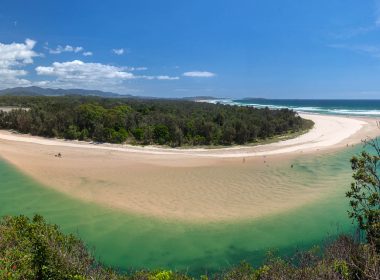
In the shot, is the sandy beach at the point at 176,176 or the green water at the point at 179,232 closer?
the green water at the point at 179,232

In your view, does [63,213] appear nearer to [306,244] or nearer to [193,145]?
[306,244]

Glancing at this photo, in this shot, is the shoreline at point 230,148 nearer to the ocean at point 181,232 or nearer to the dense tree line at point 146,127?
the dense tree line at point 146,127

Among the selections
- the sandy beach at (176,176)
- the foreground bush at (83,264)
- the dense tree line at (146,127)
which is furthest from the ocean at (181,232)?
the dense tree line at (146,127)

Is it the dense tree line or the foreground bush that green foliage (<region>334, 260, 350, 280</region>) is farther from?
the dense tree line

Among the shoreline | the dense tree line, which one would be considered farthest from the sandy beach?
the dense tree line

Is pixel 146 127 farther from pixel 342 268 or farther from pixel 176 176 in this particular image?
pixel 342 268

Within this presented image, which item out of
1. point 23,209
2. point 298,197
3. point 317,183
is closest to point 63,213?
point 23,209

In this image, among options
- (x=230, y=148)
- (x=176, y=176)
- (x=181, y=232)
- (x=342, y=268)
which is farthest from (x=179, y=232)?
(x=230, y=148)
